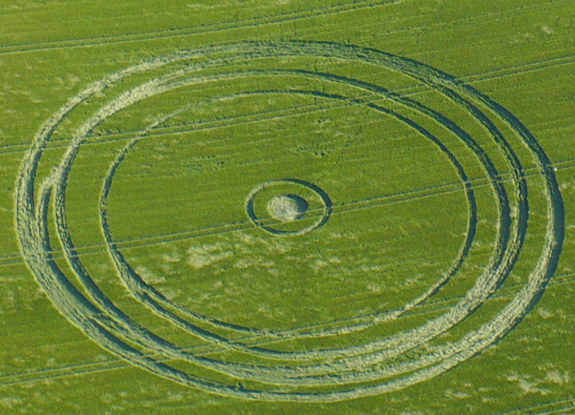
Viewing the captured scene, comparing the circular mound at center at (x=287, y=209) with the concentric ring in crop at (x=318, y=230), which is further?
the circular mound at center at (x=287, y=209)

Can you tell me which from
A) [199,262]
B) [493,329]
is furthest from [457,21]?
[199,262]

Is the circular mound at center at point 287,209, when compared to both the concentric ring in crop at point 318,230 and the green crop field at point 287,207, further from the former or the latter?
the concentric ring in crop at point 318,230

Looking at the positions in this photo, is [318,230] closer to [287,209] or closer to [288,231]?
[288,231]

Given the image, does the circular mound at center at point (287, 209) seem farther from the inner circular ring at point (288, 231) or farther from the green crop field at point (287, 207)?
the inner circular ring at point (288, 231)

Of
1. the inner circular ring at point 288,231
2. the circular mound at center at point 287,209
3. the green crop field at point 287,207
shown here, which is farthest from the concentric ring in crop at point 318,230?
the circular mound at center at point 287,209

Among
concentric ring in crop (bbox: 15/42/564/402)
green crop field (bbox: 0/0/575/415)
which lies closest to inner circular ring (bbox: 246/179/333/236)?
green crop field (bbox: 0/0/575/415)

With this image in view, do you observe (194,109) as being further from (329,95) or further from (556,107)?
(556,107)
